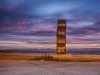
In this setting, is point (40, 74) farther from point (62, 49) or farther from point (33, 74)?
point (62, 49)

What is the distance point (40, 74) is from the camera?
11.6 metres

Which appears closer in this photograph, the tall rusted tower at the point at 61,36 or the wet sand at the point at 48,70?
the wet sand at the point at 48,70

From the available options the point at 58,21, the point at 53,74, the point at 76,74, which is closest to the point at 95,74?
the point at 76,74

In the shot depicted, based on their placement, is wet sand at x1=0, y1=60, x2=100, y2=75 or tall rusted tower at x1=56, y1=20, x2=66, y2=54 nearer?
wet sand at x1=0, y1=60, x2=100, y2=75

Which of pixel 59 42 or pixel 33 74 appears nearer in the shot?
pixel 33 74

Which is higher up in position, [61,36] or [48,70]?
[61,36]

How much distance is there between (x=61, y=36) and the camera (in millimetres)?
34781

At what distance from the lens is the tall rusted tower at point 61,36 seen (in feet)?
112

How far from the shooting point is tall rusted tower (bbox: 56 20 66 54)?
34031 mm

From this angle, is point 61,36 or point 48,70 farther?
point 61,36

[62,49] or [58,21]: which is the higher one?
[58,21]

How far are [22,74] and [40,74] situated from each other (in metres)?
0.74

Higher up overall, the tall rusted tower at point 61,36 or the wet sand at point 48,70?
the tall rusted tower at point 61,36

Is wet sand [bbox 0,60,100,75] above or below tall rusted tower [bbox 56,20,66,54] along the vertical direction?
below
